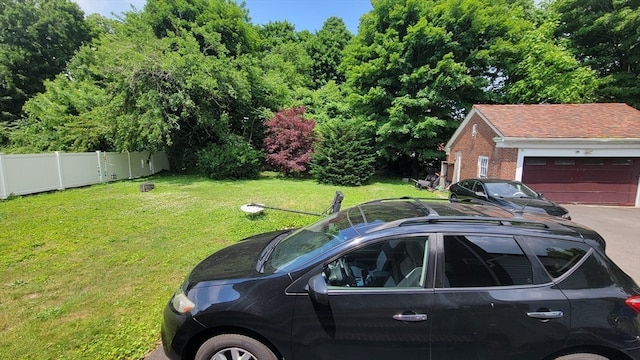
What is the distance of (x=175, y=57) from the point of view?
1473cm

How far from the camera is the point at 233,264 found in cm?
272

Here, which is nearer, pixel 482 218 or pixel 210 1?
pixel 482 218

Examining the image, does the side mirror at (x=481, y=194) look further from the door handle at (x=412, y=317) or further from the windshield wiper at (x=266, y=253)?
the door handle at (x=412, y=317)

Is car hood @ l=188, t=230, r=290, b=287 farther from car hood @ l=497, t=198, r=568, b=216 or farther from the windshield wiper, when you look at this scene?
car hood @ l=497, t=198, r=568, b=216

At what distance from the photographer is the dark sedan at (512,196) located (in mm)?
7449

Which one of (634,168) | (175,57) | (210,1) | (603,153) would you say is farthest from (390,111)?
(210,1)

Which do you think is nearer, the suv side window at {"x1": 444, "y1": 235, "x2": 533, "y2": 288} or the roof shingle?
the suv side window at {"x1": 444, "y1": 235, "x2": 533, "y2": 288}

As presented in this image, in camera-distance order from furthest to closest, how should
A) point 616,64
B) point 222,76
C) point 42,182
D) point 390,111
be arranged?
point 616,64, point 390,111, point 222,76, point 42,182

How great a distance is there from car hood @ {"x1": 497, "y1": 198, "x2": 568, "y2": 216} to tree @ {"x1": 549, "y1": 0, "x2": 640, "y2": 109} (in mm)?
17503

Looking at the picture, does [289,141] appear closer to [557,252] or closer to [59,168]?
[59,168]

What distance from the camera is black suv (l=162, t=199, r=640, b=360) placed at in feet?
6.68

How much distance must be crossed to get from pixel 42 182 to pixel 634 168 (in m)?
24.3

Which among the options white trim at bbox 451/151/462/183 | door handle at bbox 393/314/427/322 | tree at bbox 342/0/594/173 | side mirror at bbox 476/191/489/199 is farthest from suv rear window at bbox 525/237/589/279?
tree at bbox 342/0/594/173

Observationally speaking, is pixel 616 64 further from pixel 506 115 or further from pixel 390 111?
pixel 390 111
